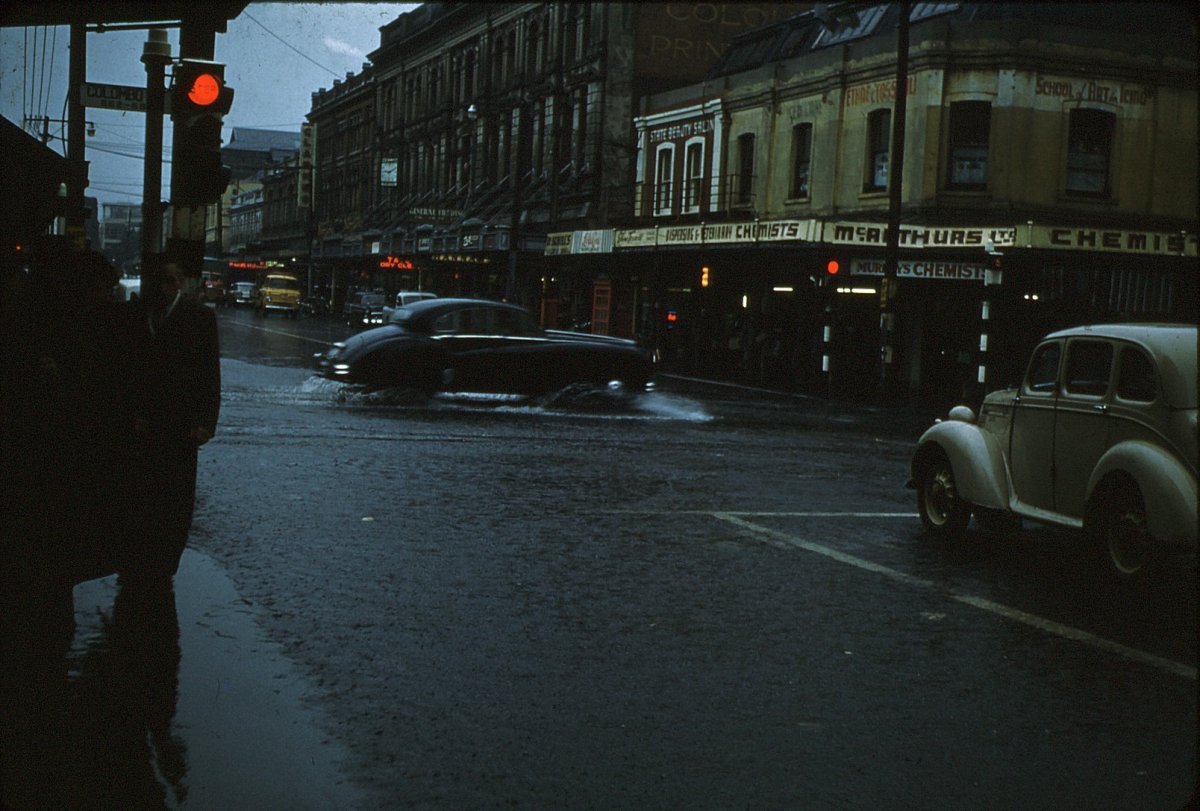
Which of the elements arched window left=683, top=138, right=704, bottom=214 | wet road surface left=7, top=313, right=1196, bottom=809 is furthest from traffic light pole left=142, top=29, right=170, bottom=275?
arched window left=683, top=138, right=704, bottom=214

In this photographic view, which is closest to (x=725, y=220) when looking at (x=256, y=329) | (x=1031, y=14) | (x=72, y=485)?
(x=1031, y=14)

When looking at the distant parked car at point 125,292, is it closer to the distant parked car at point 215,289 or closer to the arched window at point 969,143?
the arched window at point 969,143

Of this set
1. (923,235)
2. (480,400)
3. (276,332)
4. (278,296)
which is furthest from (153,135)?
(278,296)

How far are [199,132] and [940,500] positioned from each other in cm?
620

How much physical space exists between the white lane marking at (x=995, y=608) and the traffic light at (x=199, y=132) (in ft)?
15.4

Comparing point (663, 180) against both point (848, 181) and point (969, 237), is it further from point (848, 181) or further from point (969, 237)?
point (969, 237)

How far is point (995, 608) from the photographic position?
8.35 meters

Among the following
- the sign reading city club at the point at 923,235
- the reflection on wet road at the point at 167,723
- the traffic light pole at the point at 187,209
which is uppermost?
the sign reading city club at the point at 923,235

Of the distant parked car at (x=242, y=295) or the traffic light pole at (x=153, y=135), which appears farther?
the distant parked car at (x=242, y=295)

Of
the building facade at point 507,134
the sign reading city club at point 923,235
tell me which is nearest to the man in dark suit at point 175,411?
the sign reading city club at point 923,235

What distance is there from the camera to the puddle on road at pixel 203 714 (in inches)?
186

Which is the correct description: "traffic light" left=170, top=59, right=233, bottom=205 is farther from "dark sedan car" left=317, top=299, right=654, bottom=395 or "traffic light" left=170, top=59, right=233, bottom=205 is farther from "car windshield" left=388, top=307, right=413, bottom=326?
"car windshield" left=388, top=307, right=413, bottom=326

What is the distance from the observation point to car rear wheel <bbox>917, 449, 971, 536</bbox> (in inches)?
431

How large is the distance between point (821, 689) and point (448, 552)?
372 cm
